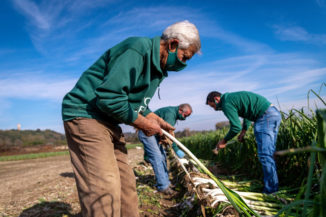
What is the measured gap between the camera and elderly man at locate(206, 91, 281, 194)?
307cm

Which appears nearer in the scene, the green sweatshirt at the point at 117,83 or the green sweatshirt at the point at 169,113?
the green sweatshirt at the point at 117,83

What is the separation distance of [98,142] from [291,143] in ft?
9.96

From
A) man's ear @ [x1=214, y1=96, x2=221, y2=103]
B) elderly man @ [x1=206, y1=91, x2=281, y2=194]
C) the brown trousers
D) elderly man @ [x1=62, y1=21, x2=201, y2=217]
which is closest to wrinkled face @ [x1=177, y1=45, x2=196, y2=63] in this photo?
elderly man @ [x1=62, y1=21, x2=201, y2=217]

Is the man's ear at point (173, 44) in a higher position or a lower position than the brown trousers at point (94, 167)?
higher

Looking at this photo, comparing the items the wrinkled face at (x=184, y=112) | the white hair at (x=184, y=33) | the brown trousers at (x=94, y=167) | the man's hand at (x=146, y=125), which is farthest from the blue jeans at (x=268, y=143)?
the brown trousers at (x=94, y=167)

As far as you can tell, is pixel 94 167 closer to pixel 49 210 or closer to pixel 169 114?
pixel 49 210

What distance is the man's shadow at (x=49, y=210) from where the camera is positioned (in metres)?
2.94

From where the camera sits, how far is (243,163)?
474cm

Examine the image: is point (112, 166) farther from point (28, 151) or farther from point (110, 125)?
point (28, 151)

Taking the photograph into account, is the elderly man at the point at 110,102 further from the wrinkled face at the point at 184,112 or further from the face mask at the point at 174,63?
the wrinkled face at the point at 184,112

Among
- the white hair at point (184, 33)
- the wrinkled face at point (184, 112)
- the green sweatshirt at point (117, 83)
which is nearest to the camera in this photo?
the green sweatshirt at point (117, 83)

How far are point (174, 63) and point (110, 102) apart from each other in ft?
2.10

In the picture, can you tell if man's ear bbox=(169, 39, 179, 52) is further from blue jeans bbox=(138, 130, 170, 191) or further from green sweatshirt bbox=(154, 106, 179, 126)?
green sweatshirt bbox=(154, 106, 179, 126)

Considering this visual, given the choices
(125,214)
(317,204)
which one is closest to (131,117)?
(125,214)
